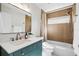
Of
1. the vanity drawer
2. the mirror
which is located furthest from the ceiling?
the vanity drawer

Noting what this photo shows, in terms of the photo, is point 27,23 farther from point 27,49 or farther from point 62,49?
point 62,49

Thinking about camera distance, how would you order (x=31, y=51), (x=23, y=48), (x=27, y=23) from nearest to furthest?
1. (x=23, y=48)
2. (x=31, y=51)
3. (x=27, y=23)

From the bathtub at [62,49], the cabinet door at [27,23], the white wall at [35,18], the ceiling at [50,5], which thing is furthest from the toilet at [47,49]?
the ceiling at [50,5]

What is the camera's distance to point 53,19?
4.51 ft

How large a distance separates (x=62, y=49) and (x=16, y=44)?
2.52 ft

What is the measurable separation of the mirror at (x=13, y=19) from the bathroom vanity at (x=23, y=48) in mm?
209

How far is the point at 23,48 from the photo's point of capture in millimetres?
1174

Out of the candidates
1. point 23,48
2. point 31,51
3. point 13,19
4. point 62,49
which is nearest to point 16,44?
point 23,48

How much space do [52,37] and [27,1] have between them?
2.48 ft

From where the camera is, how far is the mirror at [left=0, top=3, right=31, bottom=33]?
46.4 inches

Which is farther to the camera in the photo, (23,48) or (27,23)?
(27,23)

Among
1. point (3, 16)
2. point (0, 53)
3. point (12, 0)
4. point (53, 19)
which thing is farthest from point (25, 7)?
point (0, 53)

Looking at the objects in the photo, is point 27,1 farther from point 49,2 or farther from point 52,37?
point 52,37

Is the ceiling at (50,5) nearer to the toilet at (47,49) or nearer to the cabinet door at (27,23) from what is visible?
the cabinet door at (27,23)
